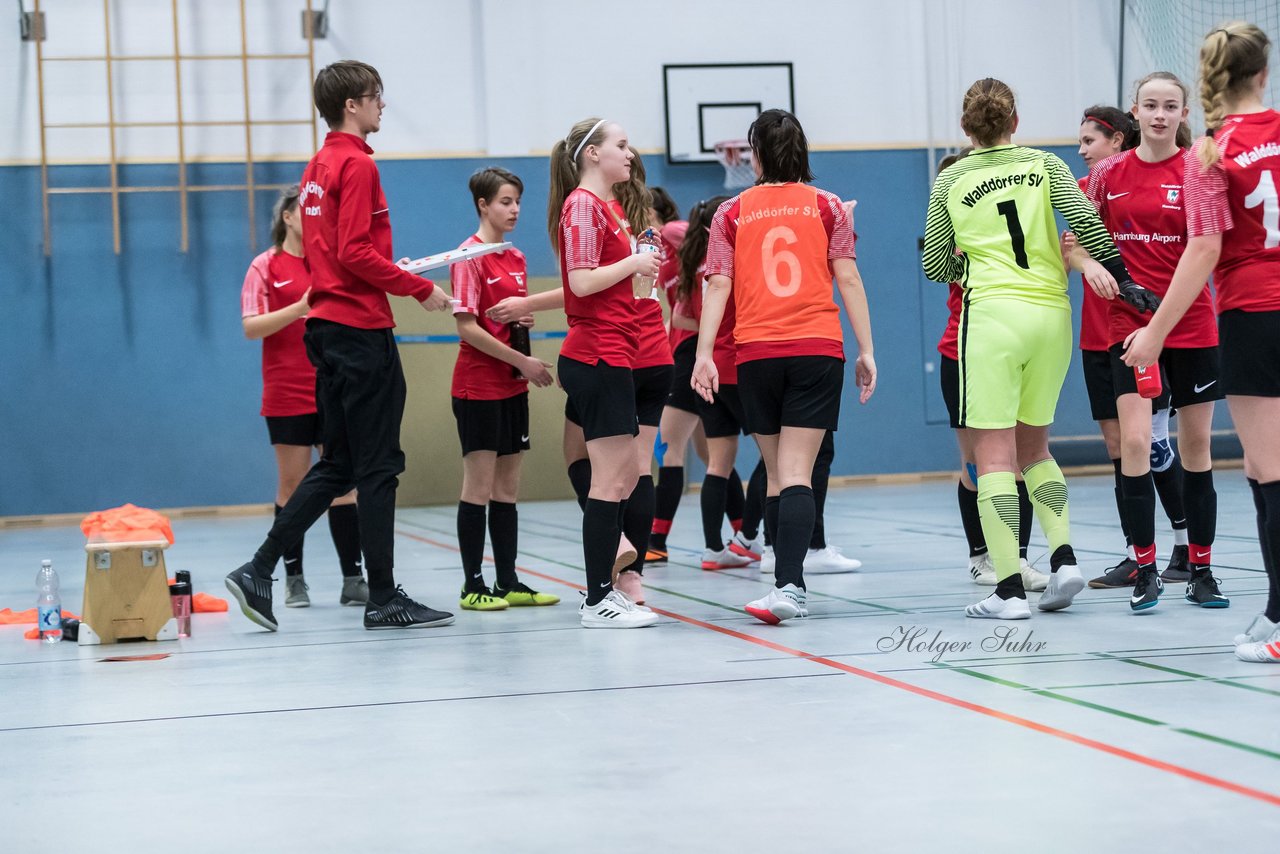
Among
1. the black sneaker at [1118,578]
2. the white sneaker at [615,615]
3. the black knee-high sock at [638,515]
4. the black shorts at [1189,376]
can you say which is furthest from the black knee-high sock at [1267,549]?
the black knee-high sock at [638,515]

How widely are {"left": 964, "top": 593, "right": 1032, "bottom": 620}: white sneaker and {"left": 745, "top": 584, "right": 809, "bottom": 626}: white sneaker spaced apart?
0.51m

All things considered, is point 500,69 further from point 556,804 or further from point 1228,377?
point 556,804

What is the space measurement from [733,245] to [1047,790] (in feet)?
7.72

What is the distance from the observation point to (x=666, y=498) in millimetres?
6309

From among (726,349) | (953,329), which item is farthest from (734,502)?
(953,329)

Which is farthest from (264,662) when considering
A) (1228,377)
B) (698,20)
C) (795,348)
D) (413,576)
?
(698,20)

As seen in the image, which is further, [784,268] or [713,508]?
[713,508]

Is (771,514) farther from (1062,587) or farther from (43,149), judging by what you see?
(43,149)

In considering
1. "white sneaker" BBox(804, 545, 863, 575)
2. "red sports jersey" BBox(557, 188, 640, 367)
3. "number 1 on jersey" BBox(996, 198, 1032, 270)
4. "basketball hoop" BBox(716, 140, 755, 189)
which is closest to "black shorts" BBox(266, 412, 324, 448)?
"red sports jersey" BBox(557, 188, 640, 367)

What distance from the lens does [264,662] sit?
386cm

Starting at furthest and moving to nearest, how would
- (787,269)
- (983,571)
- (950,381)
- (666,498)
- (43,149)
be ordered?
(43,149) < (666,498) < (950,381) < (983,571) < (787,269)

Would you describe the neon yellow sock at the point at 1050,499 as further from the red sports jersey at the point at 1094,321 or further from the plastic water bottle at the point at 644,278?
the plastic water bottle at the point at 644,278

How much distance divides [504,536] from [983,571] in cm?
174

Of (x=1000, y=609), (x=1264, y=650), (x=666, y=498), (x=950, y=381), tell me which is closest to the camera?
(x=1264, y=650)
